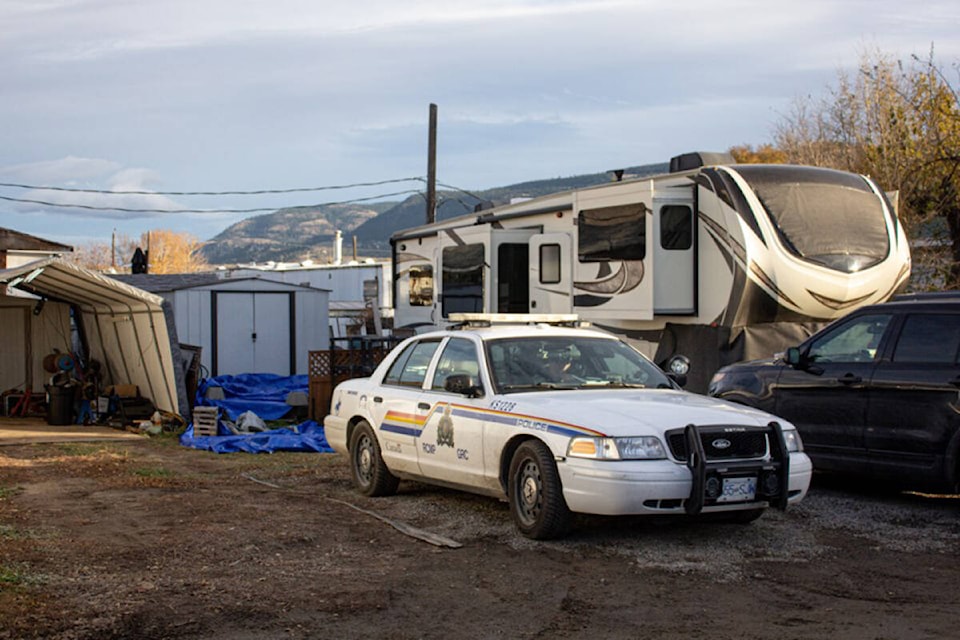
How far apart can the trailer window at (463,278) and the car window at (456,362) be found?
7.46m

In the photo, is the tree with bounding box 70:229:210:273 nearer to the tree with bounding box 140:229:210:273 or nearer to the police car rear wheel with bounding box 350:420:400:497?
the tree with bounding box 140:229:210:273

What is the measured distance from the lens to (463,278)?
1783 centimetres

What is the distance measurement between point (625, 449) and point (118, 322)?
14199 mm

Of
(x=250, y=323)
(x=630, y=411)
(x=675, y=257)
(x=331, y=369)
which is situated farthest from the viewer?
(x=250, y=323)

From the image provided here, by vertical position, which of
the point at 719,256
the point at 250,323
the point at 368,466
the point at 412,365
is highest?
the point at 719,256

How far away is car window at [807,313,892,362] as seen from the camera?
9.87 m

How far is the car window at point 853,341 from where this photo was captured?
32.4 feet

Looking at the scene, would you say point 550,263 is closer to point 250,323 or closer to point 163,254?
point 250,323

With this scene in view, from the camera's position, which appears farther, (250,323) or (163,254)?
(163,254)

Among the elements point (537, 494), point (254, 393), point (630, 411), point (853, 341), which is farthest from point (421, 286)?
point (630, 411)

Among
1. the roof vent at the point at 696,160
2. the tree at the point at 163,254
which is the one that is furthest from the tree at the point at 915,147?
the tree at the point at 163,254

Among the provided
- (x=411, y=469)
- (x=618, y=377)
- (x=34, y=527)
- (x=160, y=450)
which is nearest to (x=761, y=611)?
(x=618, y=377)

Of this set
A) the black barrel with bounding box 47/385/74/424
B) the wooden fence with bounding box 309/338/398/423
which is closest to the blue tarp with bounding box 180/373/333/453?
→ the wooden fence with bounding box 309/338/398/423

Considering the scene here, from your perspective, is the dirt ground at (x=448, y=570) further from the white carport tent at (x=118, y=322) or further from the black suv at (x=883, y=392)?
the white carport tent at (x=118, y=322)
